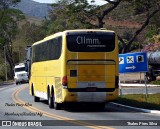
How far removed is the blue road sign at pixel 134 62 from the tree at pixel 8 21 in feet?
206

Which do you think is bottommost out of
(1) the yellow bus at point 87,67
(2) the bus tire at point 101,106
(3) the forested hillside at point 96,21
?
(2) the bus tire at point 101,106

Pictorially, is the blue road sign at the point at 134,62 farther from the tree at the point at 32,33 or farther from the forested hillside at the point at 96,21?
the tree at the point at 32,33

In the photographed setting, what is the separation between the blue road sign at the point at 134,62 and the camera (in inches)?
1061

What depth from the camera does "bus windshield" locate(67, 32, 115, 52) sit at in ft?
74.5

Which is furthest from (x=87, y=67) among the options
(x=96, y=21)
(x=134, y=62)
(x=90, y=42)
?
(x=96, y=21)

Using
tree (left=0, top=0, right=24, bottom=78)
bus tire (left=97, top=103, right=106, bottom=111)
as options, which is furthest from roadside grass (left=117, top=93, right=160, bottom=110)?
tree (left=0, top=0, right=24, bottom=78)

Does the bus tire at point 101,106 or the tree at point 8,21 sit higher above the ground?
the tree at point 8,21

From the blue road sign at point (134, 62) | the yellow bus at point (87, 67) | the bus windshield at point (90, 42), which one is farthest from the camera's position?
the blue road sign at point (134, 62)

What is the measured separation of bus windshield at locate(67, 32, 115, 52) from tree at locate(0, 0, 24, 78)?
224ft

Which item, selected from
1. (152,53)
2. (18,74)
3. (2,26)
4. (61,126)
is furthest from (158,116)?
(2,26)

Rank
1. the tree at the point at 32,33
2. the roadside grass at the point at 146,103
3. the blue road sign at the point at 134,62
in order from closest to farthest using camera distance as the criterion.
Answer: the roadside grass at the point at 146,103, the blue road sign at the point at 134,62, the tree at the point at 32,33

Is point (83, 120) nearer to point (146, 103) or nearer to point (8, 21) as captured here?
point (146, 103)

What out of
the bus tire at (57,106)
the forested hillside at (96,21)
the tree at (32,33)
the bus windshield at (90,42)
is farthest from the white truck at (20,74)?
the bus windshield at (90,42)

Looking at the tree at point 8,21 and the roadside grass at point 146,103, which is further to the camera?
the tree at point 8,21
